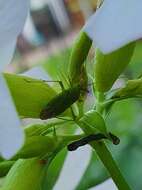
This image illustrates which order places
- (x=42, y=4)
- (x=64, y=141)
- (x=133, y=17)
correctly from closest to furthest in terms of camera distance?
1. (x=133, y=17)
2. (x=64, y=141)
3. (x=42, y=4)

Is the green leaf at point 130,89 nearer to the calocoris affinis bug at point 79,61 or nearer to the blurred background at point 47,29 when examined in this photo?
the calocoris affinis bug at point 79,61

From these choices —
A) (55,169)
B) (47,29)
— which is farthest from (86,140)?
(47,29)

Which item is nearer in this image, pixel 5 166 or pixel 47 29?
pixel 5 166

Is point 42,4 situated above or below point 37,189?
below

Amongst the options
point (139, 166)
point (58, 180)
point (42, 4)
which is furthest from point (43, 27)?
point (58, 180)

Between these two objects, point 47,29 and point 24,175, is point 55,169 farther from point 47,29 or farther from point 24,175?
point 47,29

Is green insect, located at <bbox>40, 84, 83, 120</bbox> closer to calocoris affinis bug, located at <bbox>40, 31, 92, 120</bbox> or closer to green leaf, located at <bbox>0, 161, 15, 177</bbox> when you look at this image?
calocoris affinis bug, located at <bbox>40, 31, 92, 120</bbox>

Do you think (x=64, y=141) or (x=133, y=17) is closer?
(x=133, y=17)

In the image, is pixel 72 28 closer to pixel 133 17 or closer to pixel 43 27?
pixel 43 27
